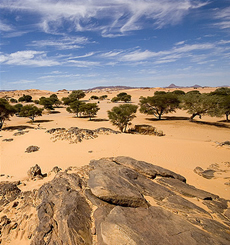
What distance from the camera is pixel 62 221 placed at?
4.86 metres

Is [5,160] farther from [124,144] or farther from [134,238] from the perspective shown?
[134,238]

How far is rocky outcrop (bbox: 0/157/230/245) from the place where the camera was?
4.22 m

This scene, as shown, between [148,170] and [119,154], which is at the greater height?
[148,170]

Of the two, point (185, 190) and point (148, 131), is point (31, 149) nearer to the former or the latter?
point (185, 190)

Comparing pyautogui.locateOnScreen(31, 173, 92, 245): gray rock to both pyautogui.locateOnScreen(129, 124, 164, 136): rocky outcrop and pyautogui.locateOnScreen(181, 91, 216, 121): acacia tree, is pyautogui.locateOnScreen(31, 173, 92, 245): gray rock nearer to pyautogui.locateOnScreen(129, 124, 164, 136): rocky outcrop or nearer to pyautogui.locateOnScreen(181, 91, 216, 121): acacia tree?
pyautogui.locateOnScreen(129, 124, 164, 136): rocky outcrop

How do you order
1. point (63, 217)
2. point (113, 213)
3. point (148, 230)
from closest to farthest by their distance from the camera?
point (148, 230)
point (113, 213)
point (63, 217)

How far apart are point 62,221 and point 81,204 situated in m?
0.84

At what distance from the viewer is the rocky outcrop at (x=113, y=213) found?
4.22m

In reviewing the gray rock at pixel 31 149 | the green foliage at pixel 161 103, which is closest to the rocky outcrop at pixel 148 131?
the green foliage at pixel 161 103

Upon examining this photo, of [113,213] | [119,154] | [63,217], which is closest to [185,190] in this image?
[113,213]

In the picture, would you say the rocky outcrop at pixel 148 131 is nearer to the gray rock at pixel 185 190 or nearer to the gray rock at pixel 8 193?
the gray rock at pixel 185 190

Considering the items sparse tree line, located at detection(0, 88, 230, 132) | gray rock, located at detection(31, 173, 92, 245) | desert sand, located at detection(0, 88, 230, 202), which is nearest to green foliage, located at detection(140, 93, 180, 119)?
sparse tree line, located at detection(0, 88, 230, 132)

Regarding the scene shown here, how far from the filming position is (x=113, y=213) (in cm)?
486

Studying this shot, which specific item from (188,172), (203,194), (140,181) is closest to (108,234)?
(140,181)
